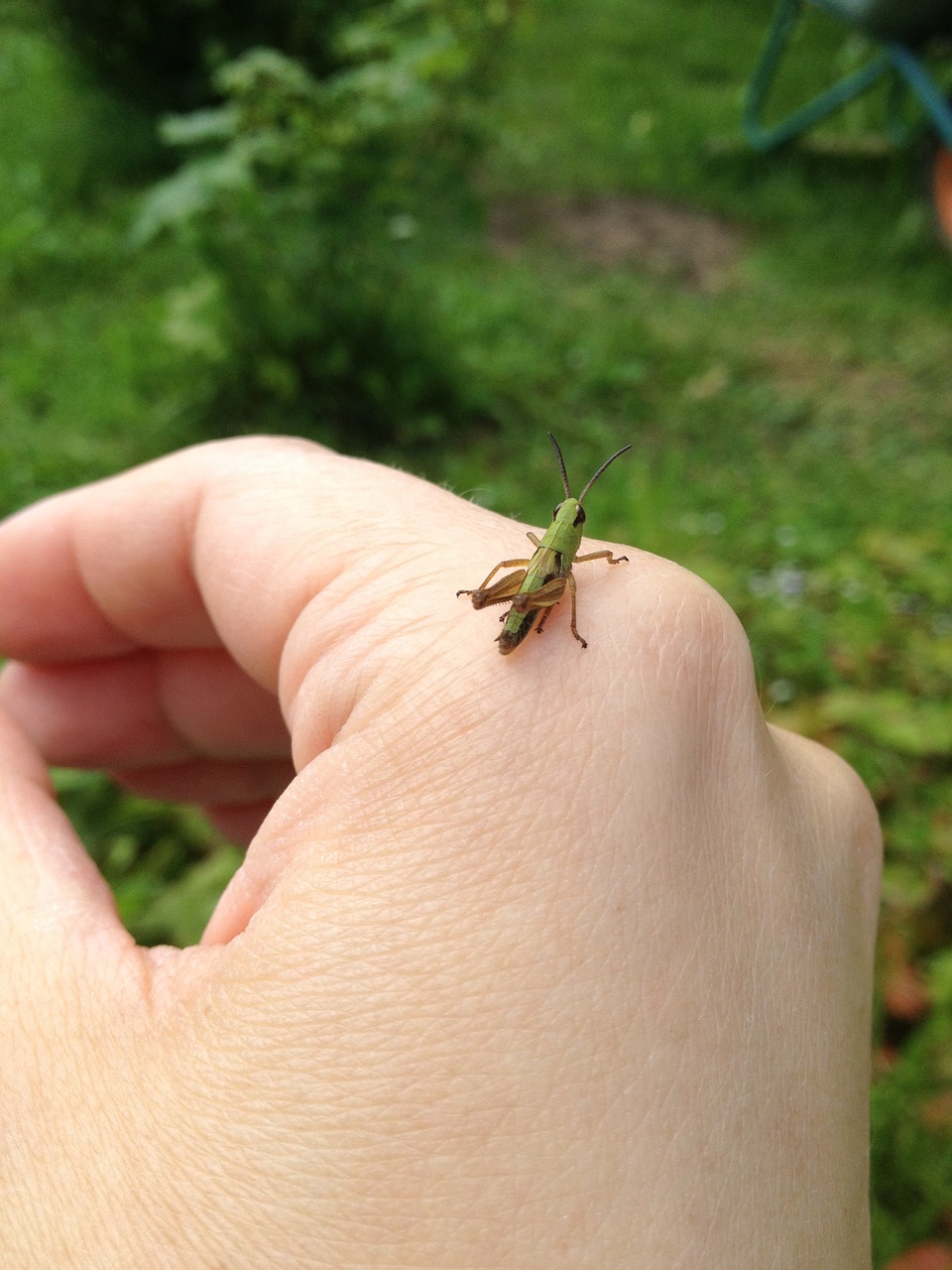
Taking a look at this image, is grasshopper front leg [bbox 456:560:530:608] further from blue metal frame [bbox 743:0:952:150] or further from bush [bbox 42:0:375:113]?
blue metal frame [bbox 743:0:952:150]

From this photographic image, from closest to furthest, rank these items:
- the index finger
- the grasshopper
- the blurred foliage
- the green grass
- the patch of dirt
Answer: the grasshopper, the index finger, the blurred foliage, the green grass, the patch of dirt

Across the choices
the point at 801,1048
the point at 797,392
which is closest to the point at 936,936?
the point at 801,1048

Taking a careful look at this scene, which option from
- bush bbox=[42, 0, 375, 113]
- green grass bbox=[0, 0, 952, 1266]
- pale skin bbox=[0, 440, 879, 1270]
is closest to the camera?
pale skin bbox=[0, 440, 879, 1270]

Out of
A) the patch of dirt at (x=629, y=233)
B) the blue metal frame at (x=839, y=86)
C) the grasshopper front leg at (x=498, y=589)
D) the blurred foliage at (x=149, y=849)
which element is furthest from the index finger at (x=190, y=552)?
the blue metal frame at (x=839, y=86)

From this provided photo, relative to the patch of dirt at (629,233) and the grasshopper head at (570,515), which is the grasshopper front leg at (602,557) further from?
the patch of dirt at (629,233)

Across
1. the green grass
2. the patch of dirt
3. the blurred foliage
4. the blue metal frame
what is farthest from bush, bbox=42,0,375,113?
the blurred foliage

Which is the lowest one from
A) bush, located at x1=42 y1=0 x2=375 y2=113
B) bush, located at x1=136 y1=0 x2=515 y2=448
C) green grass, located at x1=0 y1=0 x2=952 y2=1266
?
green grass, located at x1=0 y1=0 x2=952 y2=1266

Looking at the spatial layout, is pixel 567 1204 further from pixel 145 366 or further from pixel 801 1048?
pixel 145 366
